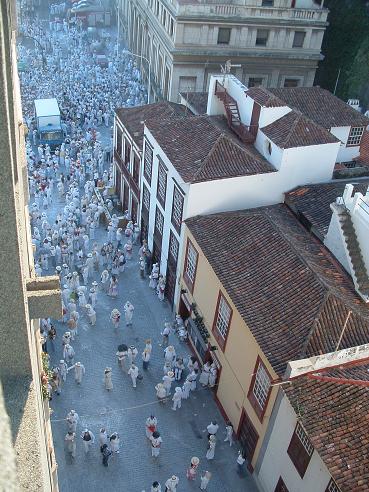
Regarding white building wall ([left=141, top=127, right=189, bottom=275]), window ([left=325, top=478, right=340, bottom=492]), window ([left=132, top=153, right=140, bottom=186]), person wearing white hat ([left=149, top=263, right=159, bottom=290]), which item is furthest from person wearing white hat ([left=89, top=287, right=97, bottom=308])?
window ([left=325, top=478, right=340, bottom=492])

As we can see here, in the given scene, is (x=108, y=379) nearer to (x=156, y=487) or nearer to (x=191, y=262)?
(x=156, y=487)

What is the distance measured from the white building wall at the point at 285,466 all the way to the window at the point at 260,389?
0.78 m

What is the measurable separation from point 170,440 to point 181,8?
1204 inches

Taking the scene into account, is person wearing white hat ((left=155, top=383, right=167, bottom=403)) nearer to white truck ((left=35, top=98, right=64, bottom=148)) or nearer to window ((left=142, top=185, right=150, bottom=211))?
window ((left=142, top=185, right=150, bottom=211))

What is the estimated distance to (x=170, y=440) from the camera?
20531 millimetres

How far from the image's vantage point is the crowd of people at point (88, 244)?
70.7 ft

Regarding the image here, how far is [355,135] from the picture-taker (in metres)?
30.3

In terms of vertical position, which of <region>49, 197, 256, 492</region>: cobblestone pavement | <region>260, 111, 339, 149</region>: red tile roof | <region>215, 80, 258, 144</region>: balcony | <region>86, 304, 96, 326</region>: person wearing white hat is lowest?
<region>49, 197, 256, 492</region>: cobblestone pavement

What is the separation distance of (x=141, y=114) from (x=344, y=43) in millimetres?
23289

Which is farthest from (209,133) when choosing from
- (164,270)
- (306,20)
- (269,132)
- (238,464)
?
(306,20)

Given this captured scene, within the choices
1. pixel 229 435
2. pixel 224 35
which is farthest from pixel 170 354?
pixel 224 35

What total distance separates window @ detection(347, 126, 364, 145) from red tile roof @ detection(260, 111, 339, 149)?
5811 mm

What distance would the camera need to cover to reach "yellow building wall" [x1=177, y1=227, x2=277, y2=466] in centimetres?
1875

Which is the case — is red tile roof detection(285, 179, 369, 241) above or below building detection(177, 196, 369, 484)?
above
